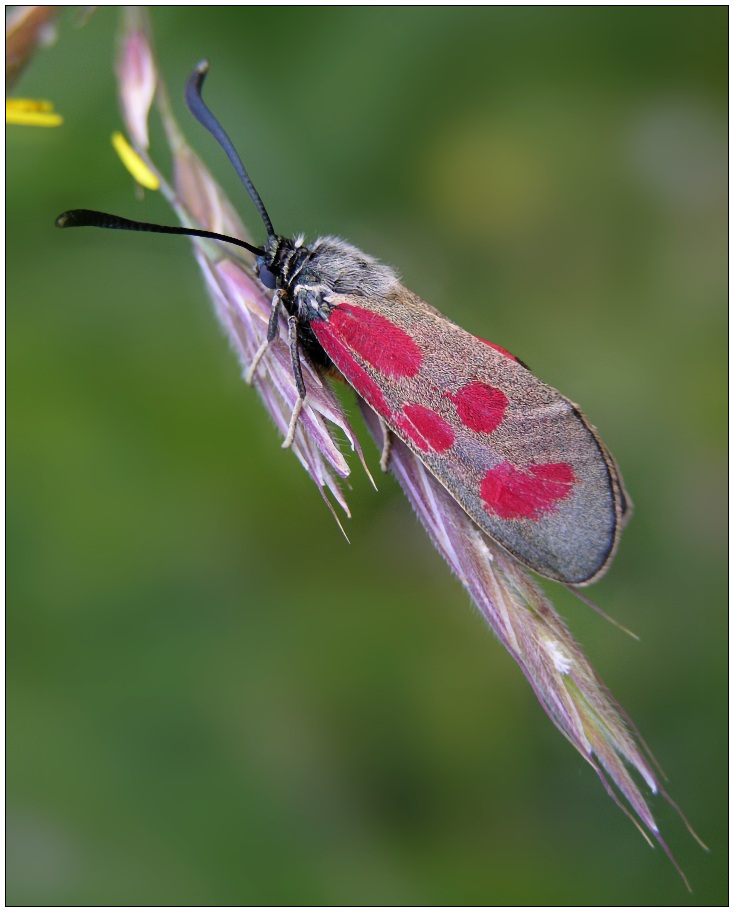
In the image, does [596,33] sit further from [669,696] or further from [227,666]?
[227,666]

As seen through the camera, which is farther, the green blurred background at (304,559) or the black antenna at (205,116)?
the green blurred background at (304,559)

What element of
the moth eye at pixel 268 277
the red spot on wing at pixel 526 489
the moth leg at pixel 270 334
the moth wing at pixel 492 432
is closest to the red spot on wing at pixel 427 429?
the moth wing at pixel 492 432

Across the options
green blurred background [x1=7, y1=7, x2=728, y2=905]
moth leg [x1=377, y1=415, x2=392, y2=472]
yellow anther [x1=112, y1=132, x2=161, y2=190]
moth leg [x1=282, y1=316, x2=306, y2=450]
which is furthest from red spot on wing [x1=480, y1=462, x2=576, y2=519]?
yellow anther [x1=112, y1=132, x2=161, y2=190]

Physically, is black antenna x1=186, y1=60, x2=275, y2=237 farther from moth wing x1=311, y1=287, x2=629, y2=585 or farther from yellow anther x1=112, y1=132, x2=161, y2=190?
moth wing x1=311, y1=287, x2=629, y2=585

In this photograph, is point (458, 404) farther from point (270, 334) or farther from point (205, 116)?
point (205, 116)

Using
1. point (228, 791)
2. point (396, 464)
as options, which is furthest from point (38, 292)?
point (228, 791)

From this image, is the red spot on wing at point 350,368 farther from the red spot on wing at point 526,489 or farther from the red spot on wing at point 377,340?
the red spot on wing at point 526,489
